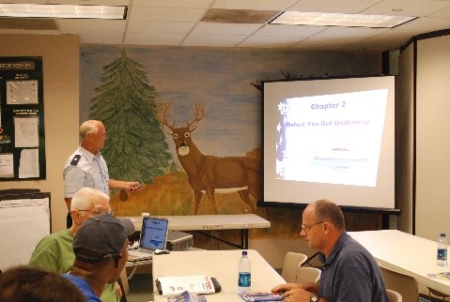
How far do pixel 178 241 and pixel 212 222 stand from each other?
1.07 metres

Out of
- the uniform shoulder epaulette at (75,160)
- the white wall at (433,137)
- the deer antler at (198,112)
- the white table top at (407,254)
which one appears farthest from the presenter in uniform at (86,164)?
the white wall at (433,137)

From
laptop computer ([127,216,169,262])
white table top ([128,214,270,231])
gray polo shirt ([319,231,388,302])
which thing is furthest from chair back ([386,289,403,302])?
white table top ([128,214,270,231])

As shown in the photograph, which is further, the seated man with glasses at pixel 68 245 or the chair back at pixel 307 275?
the chair back at pixel 307 275

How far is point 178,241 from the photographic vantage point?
4781mm

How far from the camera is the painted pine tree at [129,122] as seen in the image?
6160mm

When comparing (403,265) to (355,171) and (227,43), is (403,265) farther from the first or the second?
(227,43)

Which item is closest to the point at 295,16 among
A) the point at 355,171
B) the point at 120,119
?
the point at 355,171

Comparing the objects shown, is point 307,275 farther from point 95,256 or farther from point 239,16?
point 239,16

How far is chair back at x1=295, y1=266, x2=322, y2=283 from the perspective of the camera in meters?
3.34

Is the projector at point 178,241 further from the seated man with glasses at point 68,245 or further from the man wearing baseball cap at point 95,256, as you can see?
the man wearing baseball cap at point 95,256

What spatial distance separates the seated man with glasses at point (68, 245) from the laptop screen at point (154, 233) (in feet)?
5.15

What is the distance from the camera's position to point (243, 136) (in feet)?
21.6

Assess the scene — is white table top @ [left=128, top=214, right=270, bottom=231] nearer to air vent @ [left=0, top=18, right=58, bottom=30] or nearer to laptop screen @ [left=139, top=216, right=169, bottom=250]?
laptop screen @ [left=139, top=216, right=169, bottom=250]

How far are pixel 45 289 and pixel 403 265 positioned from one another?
293 centimetres
